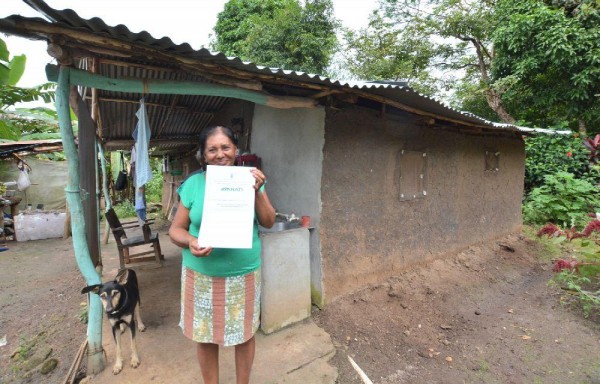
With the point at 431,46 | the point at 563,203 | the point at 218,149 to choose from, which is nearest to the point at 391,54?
the point at 431,46

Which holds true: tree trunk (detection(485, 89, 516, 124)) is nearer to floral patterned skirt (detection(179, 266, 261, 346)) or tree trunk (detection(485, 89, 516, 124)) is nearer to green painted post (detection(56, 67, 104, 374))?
floral patterned skirt (detection(179, 266, 261, 346))

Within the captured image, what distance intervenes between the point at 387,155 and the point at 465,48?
1272 cm

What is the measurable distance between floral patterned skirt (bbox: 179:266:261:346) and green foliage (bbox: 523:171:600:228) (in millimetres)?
8721

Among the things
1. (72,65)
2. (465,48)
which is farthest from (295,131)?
(465,48)

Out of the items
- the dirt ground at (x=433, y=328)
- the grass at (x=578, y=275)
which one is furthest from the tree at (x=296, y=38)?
the dirt ground at (x=433, y=328)

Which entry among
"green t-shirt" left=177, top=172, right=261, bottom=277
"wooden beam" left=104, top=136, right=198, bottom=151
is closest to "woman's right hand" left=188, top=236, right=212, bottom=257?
"green t-shirt" left=177, top=172, right=261, bottom=277

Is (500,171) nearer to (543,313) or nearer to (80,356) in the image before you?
(543,313)

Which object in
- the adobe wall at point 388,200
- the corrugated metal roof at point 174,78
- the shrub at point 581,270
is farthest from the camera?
the adobe wall at point 388,200

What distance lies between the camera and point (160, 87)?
243 centimetres

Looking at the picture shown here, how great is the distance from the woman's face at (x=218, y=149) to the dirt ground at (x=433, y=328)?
220 cm

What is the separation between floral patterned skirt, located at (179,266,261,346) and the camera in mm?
1882

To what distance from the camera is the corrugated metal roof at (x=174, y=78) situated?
6.05 ft

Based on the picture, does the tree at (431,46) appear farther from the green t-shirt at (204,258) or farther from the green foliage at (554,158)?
the green t-shirt at (204,258)

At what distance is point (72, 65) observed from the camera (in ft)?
7.16
